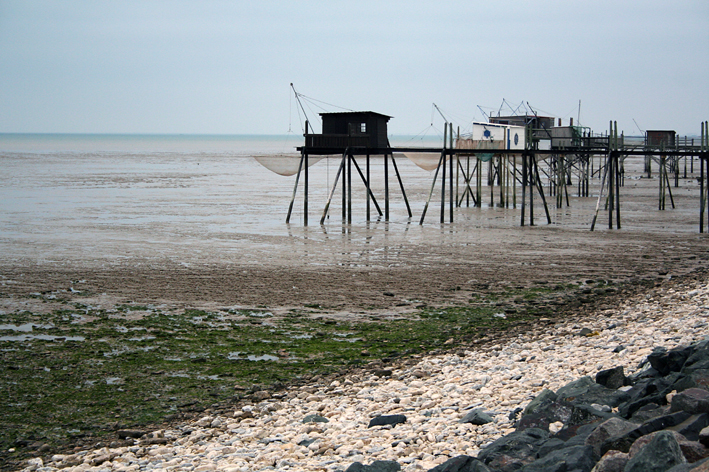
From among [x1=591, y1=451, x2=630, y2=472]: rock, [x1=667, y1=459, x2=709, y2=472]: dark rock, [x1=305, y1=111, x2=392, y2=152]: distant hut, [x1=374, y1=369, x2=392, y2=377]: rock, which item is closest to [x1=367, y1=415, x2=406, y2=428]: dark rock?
[x1=374, y1=369, x2=392, y2=377]: rock

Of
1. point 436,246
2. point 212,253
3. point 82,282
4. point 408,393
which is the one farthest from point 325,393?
point 436,246

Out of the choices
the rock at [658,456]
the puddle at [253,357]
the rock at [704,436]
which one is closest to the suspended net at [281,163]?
the puddle at [253,357]

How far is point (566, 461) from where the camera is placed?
575cm

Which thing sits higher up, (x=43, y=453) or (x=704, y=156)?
(x=704, y=156)

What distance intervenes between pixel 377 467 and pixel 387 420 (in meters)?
1.62

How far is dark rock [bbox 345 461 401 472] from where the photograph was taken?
21.5ft

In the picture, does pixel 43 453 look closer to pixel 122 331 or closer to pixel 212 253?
pixel 122 331

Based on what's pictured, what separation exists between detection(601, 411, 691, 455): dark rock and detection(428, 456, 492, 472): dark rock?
41.2 inches

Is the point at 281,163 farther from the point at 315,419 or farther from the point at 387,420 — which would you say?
the point at 387,420

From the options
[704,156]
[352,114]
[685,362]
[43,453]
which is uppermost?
[352,114]

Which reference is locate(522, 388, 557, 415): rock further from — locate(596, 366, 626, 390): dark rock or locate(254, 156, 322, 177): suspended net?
locate(254, 156, 322, 177): suspended net

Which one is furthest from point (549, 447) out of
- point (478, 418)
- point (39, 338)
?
point (39, 338)

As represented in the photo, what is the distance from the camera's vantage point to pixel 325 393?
9.58 metres

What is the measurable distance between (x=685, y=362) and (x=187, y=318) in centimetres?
898
